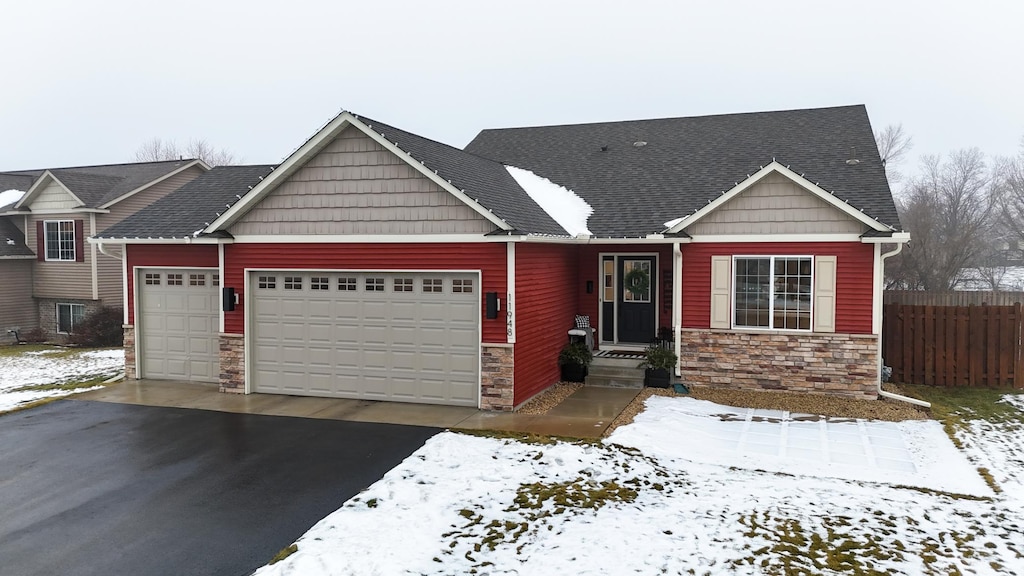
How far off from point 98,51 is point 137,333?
177ft

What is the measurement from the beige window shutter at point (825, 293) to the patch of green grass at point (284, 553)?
32.6ft

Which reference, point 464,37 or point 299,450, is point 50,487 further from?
point 464,37

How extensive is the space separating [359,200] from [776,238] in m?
7.50

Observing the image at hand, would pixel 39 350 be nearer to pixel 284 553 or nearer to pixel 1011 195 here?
pixel 284 553

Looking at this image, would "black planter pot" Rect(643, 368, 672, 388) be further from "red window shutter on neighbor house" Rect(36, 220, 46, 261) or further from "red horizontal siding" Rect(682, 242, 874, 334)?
"red window shutter on neighbor house" Rect(36, 220, 46, 261)

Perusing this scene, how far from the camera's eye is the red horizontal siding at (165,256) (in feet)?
46.3

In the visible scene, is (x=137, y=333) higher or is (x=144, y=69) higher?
(x=144, y=69)

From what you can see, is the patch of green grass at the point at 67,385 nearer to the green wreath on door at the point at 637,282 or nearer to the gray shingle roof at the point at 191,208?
the gray shingle roof at the point at 191,208

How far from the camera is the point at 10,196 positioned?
25328mm

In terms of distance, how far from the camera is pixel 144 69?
6450 cm

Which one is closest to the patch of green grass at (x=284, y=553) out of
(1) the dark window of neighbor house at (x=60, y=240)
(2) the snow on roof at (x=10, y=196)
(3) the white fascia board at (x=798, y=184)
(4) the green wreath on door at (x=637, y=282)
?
(3) the white fascia board at (x=798, y=184)

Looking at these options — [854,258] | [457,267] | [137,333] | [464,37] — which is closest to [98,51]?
[464,37]

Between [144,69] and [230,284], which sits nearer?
[230,284]

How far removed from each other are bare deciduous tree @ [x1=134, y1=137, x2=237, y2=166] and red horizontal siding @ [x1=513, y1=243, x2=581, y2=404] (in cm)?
5327
